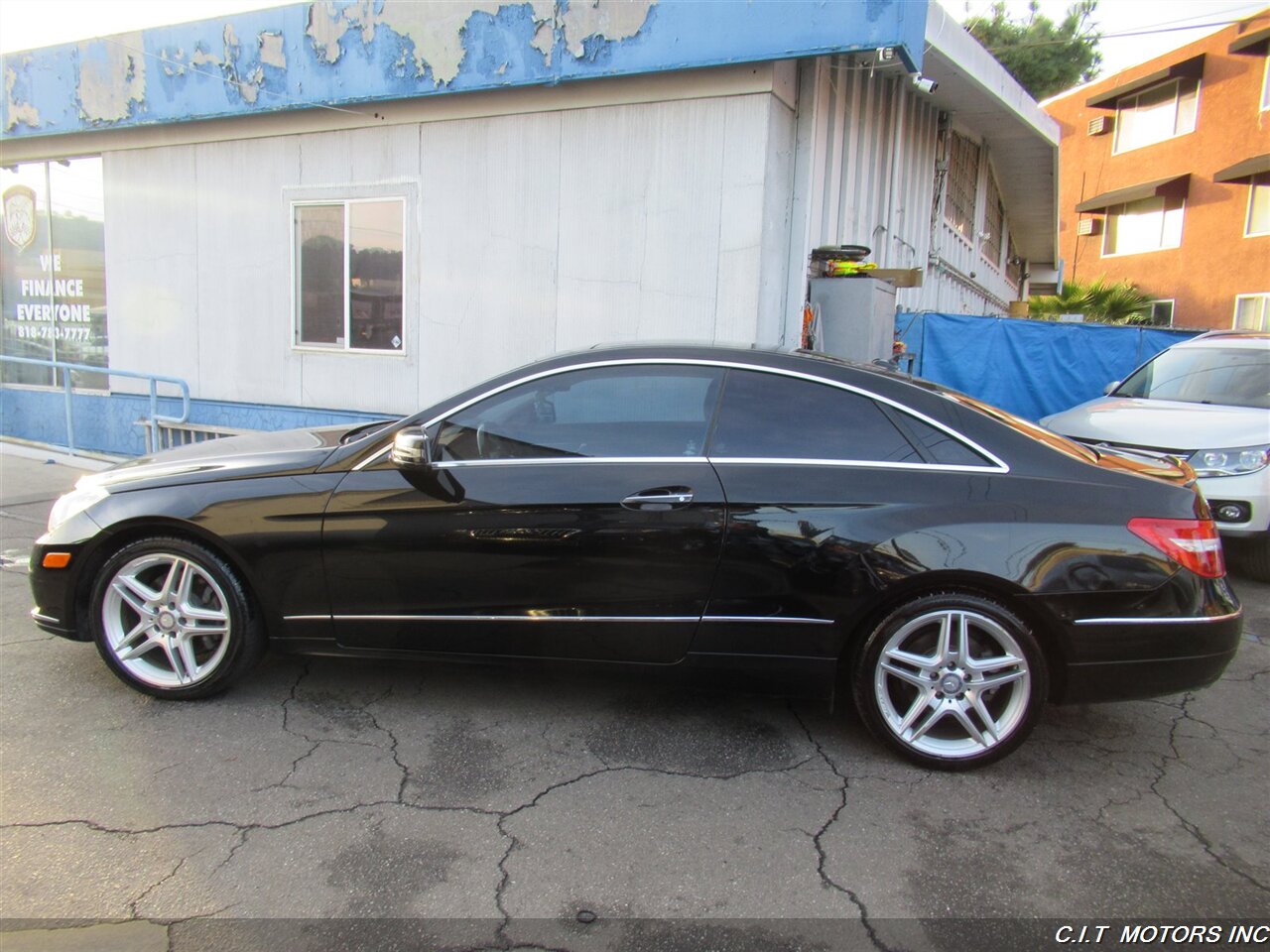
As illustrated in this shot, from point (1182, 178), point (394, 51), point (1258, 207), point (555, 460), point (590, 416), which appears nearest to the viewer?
point (555, 460)

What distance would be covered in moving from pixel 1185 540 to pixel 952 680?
0.97 m

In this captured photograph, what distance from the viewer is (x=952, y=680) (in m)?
3.17

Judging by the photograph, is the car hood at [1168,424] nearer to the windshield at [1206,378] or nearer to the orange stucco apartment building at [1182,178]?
the windshield at [1206,378]

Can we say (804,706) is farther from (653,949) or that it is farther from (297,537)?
(297,537)

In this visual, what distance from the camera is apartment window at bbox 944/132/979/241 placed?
1183 centimetres

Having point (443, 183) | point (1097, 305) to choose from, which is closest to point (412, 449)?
point (443, 183)

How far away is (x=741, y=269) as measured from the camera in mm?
6676

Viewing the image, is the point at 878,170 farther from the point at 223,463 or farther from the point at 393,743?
the point at 393,743

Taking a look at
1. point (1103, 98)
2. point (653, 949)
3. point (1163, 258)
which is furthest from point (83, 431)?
point (1103, 98)

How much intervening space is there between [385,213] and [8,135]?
5763 millimetres

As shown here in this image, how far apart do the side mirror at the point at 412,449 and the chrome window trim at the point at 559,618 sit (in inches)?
24.4

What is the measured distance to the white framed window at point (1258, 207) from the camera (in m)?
21.3

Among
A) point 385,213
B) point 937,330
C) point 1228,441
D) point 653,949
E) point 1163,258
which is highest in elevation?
point 1163,258

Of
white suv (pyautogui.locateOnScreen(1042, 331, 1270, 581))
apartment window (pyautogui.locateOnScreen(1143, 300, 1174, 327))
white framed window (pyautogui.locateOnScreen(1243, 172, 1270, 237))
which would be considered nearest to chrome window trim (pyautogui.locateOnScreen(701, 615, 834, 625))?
white suv (pyautogui.locateOnScreen(1042, 331, 1270, 581))
